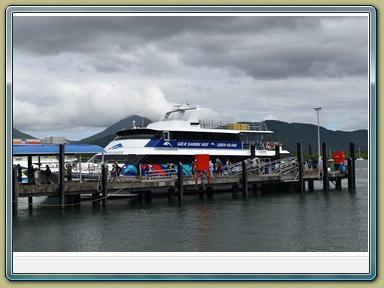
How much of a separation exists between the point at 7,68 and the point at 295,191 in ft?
95.1

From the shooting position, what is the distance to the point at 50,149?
24.1 m

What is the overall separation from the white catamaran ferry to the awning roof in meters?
3.36

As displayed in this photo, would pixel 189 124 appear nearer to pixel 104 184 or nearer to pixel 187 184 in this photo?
pixel 187 184

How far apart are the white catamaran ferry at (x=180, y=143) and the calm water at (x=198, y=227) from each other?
3319 millimetres

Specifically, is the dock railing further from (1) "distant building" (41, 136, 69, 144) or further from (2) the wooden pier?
(1) "distant building" (41, 136, 69, 144)

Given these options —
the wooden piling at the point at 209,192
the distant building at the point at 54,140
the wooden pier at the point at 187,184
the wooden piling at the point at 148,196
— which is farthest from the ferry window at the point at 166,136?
the distant building at the point at 54,140

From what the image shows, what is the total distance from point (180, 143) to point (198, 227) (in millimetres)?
14186

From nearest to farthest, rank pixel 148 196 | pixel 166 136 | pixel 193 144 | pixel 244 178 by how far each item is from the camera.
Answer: pixel 148 196, pixel 244 178, pixel 166 136, pixel 193 144

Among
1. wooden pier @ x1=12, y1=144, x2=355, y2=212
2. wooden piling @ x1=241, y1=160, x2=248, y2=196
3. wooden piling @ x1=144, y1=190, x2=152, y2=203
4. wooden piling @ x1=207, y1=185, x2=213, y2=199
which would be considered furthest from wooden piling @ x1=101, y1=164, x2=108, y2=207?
wooden piling @ x1=241, y1=160, x2=248, y2=196

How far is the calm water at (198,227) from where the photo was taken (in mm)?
15133

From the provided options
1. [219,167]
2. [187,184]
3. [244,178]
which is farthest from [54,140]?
[244,178]

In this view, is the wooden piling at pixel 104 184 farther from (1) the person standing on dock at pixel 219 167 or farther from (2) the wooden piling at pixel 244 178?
(2) the wooden piling at pixel 244 178

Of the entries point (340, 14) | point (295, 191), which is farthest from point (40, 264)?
point (295, 191)

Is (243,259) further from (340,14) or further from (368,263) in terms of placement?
(340,14)
